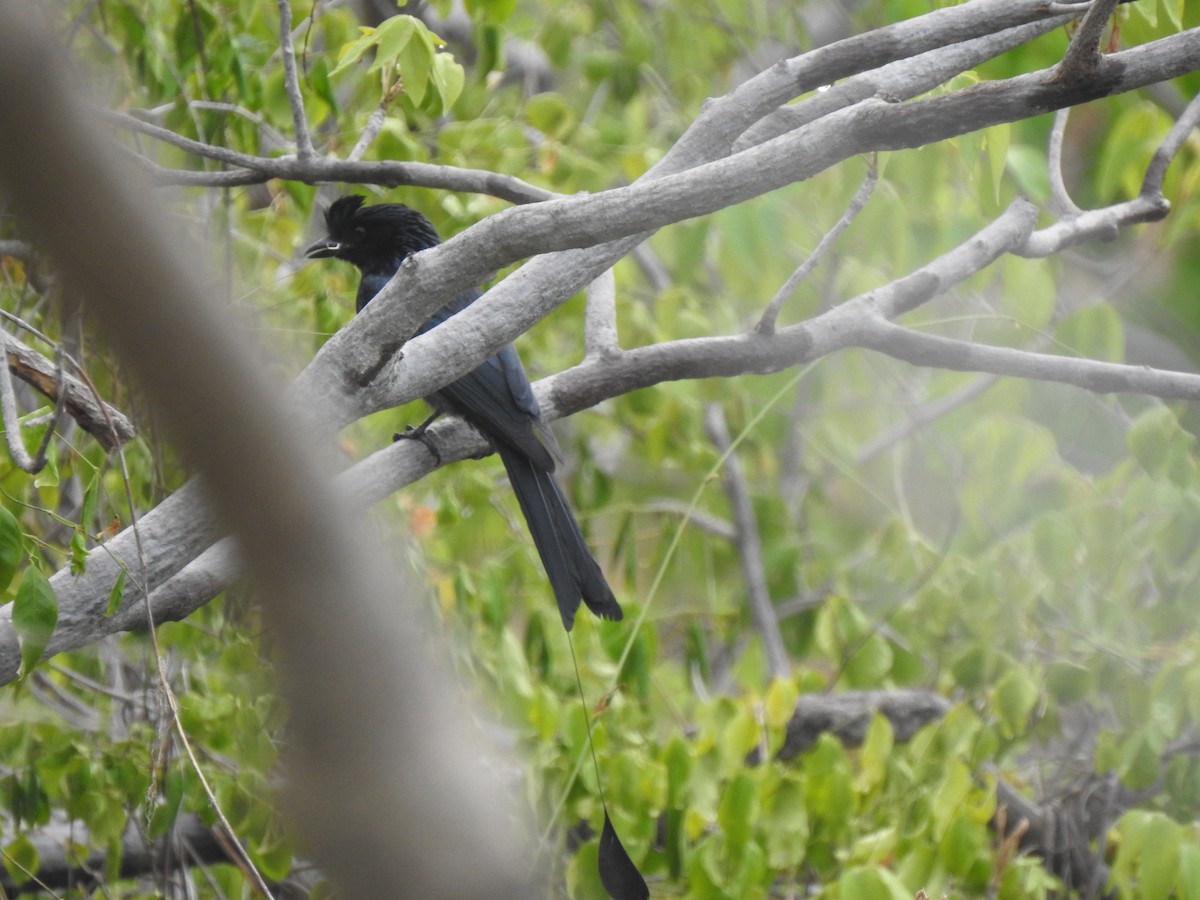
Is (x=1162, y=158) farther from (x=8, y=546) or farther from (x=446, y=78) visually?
(x=8, y=546)

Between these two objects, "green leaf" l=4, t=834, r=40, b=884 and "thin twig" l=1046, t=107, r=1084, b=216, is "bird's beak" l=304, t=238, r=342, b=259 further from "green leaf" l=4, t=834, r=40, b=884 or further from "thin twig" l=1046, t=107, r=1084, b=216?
"thin twig" l=1046, t=107, r=1084, b=216

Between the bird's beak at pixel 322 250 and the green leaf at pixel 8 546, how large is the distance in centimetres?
205

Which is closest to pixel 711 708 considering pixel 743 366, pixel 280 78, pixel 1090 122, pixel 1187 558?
pixel 743 366

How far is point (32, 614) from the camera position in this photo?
5.32 feet

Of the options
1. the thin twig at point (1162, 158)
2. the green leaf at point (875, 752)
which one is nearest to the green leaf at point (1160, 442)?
the thin twig at point (1162, 158)

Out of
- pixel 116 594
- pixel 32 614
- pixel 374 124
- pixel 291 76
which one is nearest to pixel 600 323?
pixel 374 124

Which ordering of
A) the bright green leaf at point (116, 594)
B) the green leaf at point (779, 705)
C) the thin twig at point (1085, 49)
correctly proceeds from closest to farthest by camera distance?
the thin twig at point (1085, 49) → the bright green leaf at point (116, 594) → the green leaf at point (779, 705)

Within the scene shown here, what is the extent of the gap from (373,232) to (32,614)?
95.7 inches

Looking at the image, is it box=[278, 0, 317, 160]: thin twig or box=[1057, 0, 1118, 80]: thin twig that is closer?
box=[1057, 0, 1118, 80]: thin twig

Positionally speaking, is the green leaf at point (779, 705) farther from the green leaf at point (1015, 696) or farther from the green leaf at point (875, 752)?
the green leaf at point (1015, 696)

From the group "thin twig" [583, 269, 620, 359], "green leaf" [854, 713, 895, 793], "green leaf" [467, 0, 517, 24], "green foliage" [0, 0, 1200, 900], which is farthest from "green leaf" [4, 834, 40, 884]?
"green leaf" [467, 0, 517, 24]

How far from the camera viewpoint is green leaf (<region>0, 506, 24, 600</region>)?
1768 millimetres

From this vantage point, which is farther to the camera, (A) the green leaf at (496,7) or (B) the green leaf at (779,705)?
(B) the green leaf at (779,705)

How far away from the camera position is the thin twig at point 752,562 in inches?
197
